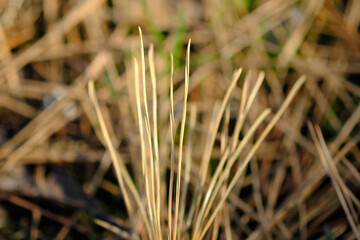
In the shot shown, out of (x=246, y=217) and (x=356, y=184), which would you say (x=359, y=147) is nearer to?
(x=356, y=184)

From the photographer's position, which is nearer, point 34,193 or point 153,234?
point 153,234

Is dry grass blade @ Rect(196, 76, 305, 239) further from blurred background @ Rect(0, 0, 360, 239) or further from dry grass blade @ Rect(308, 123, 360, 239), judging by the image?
blurred background @ Rect(0, 0, 360, 239)

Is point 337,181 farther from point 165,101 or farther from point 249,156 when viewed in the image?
point 165,101

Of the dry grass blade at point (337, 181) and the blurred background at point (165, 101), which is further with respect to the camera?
the blurred background at point (165, 101)

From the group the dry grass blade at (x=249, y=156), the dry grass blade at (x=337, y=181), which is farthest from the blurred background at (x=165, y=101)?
the dry grass blade at (x=249, y=156)

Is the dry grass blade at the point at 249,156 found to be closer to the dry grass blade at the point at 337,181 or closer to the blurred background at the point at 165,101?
the dry grass blade at the point at 337,181

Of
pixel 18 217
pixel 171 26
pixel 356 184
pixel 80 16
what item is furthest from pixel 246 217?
pixel 80 16

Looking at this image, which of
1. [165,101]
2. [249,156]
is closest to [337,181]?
[249,156]

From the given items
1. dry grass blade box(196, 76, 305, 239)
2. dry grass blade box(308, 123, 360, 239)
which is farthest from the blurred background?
dry grass blade box(196, 76, 305, 239)
